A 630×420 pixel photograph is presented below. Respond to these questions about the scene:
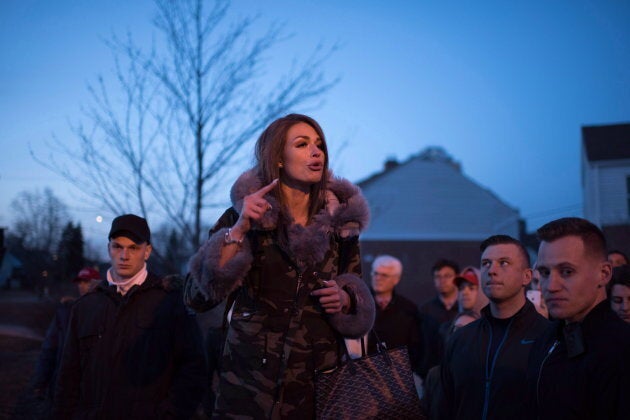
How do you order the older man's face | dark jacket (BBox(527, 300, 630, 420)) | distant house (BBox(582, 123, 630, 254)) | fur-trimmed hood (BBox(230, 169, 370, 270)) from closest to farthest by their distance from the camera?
dark jacket (BBox(527, 300, 630, 420)), fur-trimmed hood (BBox(230, 169, 370, 270)), the older man's face, distant house (BBox(582, 123, 630, 254))

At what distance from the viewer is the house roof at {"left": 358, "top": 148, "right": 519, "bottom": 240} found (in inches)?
1232

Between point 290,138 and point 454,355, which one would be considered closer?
point 290,138

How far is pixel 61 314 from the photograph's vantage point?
5.40 m

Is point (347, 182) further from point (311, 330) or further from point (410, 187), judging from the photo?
point (410, 187)

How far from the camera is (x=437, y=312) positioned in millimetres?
8008

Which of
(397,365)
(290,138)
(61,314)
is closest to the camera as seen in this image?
(397,365)

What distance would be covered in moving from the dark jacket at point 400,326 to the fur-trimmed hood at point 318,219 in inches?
171

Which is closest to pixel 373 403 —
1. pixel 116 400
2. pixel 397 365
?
pixel 397 365

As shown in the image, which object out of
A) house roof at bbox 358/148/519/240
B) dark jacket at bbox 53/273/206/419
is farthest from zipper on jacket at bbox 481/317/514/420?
house roof at bbox 358/148/519/240

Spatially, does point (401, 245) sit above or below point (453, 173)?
below

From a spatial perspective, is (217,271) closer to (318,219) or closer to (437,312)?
(318,219)

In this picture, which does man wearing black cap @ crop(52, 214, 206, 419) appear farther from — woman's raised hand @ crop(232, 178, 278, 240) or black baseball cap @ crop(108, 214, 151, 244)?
woman's raised hand @ crop(232, 178, 278, 240)

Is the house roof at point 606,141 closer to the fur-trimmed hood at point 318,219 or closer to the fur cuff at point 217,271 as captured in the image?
the fur-trimmed hood at point 318,219

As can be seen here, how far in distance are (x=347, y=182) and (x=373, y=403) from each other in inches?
45.7
